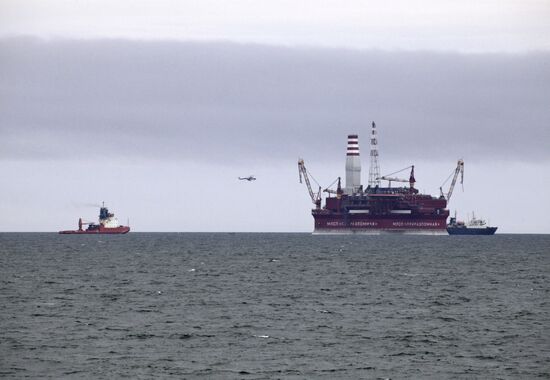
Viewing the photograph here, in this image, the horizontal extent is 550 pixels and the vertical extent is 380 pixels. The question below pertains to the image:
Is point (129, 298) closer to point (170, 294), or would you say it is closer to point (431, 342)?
point (170, 294)

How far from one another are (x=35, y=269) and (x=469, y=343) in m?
77.7

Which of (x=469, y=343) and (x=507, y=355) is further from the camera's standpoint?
(x=469, y=343)

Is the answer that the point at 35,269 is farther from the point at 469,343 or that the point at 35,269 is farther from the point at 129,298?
the point at 469,343

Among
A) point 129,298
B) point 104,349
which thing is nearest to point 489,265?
point 129,298

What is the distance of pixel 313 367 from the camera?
49.0 meters

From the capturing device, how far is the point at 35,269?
4882 inches

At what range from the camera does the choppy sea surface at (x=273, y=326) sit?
48.7 meters

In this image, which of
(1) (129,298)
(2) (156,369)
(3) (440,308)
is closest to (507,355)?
(2) (156,369)

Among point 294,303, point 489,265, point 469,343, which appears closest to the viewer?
point 469,343

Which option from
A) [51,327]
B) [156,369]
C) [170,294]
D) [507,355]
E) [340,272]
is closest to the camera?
[156,369]

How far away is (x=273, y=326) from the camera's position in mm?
63719

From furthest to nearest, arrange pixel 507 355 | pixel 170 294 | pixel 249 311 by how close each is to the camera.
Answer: pixel 170 294 → pixel 249 311 → pixel 507 355

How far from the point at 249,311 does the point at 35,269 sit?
5800cm

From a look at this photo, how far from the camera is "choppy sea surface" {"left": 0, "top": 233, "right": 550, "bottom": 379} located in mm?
48719
